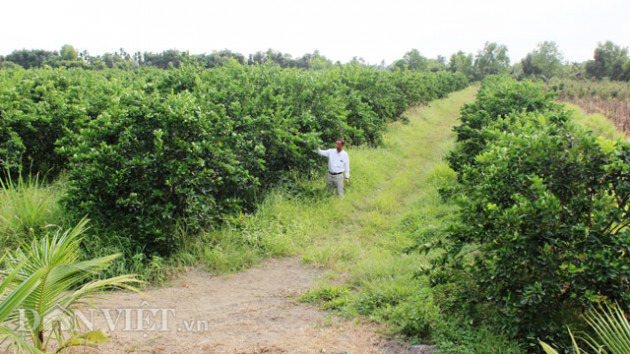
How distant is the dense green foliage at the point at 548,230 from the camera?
11.3 feet

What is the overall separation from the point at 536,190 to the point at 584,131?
778 mm

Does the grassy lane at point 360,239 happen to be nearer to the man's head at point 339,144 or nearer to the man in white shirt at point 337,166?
the man in white shirt at point 337,166

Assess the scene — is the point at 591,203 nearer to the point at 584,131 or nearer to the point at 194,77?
the point at 584,131

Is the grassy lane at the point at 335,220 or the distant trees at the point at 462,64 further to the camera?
the distant trees at the point at 462,64

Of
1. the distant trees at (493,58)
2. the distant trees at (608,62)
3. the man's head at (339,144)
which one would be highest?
the distant trees at (493,58)

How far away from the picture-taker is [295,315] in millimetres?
4703

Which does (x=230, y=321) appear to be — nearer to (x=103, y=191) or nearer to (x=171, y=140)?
(x=103, y=191)

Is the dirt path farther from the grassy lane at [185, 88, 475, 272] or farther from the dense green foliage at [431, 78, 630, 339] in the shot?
the dense green foliage at [431, 78, 630, 339]

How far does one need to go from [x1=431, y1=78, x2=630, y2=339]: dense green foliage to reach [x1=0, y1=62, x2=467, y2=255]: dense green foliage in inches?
155

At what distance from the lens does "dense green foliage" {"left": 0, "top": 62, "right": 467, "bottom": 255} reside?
5738 millimetres

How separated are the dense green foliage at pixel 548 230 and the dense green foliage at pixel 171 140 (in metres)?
3.94

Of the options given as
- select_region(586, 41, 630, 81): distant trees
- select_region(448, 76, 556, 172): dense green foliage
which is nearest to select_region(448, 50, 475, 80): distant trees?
select_region(586, 41, 630, 81): distant trees

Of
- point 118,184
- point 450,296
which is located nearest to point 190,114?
point 118,184

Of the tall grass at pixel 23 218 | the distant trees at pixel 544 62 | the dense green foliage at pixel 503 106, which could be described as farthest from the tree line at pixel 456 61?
the tall grass at pixel 23 218
